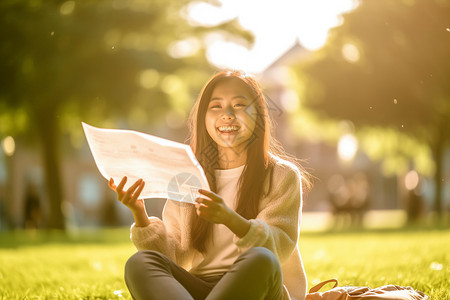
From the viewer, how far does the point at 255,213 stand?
9.84 feet

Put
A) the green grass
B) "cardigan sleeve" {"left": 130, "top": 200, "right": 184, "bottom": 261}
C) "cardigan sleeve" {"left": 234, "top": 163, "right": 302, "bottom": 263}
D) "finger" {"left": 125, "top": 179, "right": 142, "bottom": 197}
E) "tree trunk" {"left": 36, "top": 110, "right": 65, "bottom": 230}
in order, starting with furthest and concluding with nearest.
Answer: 1. "tree trunk" {"left": 36, "top": 110, "right": 65, "bottom": 230}
2. the green grass
3. "cardigan sleeve" {"left": 130, "top": 200, "right": 184, "bottom": 261}
4. "finger" {"left": 125, "top": 179, "right": 142, "bottom": 197}
5. "cardigan sleeve" {"left": 234, "top": 163, "right": 302, "bottom": 263}

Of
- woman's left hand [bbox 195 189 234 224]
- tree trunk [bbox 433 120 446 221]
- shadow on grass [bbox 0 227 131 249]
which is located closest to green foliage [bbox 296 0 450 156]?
tree trunk [bbox 433 120 446 221]

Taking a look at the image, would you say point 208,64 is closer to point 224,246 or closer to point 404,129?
point 404,129

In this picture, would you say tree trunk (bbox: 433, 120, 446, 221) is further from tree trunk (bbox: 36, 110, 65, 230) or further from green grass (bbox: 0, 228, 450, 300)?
green grass (bbox: 0, 228, 450, 300)

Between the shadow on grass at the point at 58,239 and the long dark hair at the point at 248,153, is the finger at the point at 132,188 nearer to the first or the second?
the long dark hair at the point at 248,153

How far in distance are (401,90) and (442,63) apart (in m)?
3.80

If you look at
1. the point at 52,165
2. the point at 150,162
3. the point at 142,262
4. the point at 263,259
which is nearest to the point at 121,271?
the point at 142,262

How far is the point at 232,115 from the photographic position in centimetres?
306

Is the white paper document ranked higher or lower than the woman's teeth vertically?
lower

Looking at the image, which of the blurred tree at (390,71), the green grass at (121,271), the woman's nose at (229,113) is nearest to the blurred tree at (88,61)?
the blurred tree at (390,71)

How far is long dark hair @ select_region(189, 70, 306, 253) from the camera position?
3.00m

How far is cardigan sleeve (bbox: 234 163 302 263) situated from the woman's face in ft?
0.76

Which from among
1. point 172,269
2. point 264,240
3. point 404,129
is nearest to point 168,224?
point 172,269

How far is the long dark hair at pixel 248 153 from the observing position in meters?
3.00
